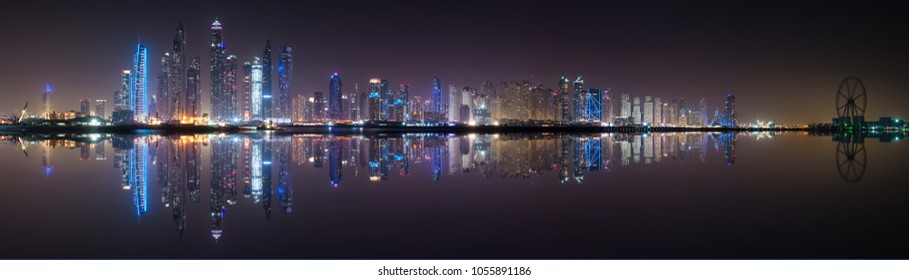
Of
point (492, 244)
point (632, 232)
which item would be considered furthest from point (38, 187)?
point (632, 232)

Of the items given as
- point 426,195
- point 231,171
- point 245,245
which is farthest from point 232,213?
point 231,171

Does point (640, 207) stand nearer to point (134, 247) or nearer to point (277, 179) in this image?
point (134, 247)

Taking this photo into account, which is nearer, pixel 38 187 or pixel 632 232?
pixel 632 232

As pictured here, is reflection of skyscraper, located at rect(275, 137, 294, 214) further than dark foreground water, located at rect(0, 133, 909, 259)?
Yes

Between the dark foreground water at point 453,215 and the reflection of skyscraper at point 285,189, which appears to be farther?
the reflection of skyscraper at point 285,189

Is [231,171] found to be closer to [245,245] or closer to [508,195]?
[508,195]

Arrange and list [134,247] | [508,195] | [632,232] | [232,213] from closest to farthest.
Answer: [134,247] < [632,232] < [232,213] < [508,195]

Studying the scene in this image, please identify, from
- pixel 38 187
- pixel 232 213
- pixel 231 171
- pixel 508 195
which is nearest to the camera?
pixel 232 213

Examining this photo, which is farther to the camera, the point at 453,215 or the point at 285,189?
the point at 285,189

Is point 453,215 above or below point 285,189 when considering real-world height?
below
